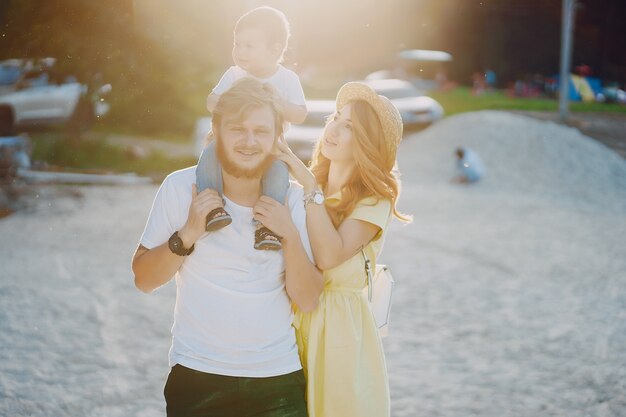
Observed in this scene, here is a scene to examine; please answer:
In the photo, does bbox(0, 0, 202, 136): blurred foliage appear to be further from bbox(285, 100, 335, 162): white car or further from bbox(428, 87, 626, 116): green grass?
bbox(428, 87, 626, 116): green grass

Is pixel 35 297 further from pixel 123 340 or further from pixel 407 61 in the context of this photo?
pixel 407 61

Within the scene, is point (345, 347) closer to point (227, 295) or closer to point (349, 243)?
point (349, 243)

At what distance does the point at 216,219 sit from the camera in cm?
239

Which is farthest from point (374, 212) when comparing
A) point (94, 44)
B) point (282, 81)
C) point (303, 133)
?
point (303, 133)

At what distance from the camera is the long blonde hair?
2777 mm

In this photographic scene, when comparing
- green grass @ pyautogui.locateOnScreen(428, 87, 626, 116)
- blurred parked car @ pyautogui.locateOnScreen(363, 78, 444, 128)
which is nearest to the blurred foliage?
blurred parked car @ pyautogui.locateOnScreen(363, 78, 444, 128)

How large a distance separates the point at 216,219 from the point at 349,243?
20.4 inches

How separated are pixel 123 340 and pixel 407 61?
30.3 meters

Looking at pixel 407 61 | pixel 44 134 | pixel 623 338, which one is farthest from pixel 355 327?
pixel 407 61

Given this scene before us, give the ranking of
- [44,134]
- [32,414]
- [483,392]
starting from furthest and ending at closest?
1. [44,134]
2. [483,392]
3. [32,414]

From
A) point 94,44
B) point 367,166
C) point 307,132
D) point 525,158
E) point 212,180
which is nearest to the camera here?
point 212,180

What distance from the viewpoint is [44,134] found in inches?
741

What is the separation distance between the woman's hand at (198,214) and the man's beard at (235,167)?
0.11 meters

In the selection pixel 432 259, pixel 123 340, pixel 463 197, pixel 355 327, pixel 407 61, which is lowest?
pixel 407 61
